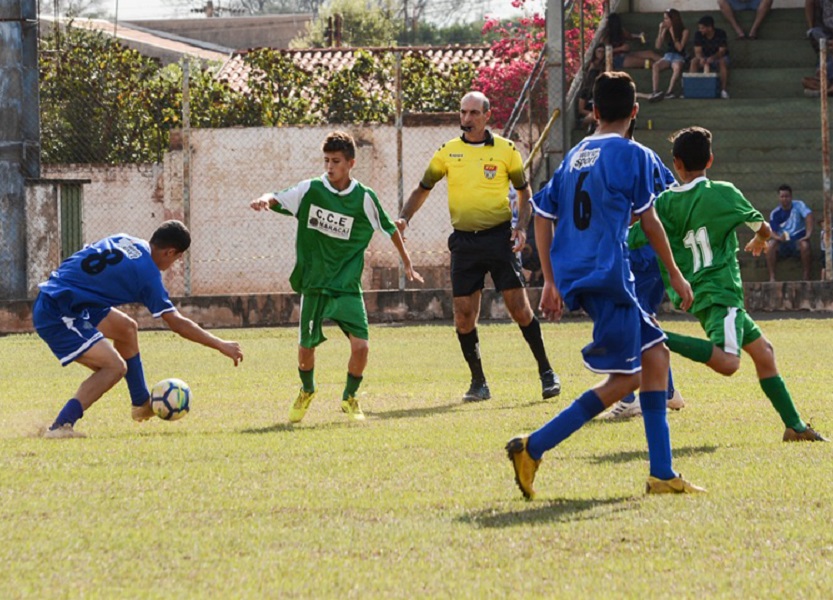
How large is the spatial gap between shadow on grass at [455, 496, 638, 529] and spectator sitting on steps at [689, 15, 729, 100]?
62.3ft

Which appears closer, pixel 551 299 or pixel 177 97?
pixel 551 299

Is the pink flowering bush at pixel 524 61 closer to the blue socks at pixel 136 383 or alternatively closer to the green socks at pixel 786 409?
the blue socks at pixel 136 383

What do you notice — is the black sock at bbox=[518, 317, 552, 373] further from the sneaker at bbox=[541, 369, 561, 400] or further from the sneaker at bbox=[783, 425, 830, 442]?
the sneaker at bbox=[783, 425, 830, 442]

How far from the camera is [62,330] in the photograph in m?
9.41

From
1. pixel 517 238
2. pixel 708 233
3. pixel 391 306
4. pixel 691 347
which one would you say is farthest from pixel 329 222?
pixel 391 306

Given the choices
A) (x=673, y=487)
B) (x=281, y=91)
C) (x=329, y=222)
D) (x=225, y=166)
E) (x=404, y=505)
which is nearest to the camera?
(x=404, y=505)

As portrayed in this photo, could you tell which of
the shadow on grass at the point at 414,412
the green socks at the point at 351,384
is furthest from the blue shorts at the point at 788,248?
the green socks at the point at 351,384

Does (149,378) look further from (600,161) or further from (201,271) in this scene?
(201,271)

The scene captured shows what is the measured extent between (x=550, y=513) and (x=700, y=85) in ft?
63.4

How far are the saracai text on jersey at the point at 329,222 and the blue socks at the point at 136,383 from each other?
1.46 m

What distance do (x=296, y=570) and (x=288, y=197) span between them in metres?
5.58

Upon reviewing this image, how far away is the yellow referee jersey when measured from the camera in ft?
38.5

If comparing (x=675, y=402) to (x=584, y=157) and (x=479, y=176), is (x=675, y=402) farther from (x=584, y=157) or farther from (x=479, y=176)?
(x=584, y=157)

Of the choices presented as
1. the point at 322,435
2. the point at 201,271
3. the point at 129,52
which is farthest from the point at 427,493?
the point at 129,52
